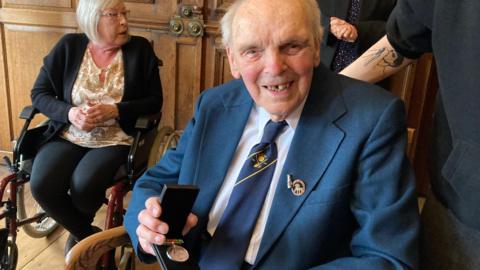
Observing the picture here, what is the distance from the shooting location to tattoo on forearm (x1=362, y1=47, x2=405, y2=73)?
1.11m

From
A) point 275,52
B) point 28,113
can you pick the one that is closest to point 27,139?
point 28,113

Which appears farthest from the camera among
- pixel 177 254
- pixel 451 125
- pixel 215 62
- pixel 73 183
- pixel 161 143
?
pixel 215 62

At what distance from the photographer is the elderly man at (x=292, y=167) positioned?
0.94 metres

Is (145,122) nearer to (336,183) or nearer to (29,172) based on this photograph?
(29,172)

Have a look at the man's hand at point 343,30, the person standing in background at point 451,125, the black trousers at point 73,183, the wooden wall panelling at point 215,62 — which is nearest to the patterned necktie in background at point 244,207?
the person standing in background at point 451,125

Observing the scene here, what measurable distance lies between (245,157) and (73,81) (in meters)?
1.41

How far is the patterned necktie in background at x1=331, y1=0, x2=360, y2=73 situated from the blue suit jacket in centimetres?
80

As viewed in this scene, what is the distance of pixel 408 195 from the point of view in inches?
36.2

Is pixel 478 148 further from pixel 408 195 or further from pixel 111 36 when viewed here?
pixel 111 36

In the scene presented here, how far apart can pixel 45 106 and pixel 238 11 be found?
4.85ft

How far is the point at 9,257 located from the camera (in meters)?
2.03

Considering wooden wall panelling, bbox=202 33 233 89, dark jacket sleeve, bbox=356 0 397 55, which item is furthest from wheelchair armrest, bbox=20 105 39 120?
dark jacket sleeve, bbox=356 0 397 55

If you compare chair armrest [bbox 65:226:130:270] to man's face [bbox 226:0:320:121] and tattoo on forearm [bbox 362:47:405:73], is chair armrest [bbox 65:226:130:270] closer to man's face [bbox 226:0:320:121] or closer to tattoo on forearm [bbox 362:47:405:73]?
man's face [bbox 226:0:320:121]

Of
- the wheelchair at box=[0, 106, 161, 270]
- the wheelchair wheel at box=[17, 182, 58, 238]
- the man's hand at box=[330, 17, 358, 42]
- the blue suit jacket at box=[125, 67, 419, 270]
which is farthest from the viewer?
the wheelchair wheel at box=[17, 182, 58, 238]
